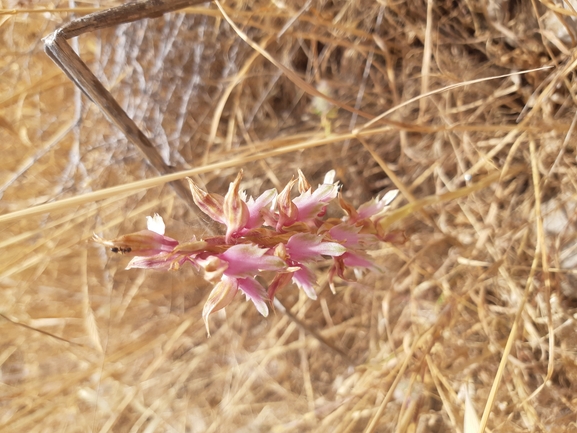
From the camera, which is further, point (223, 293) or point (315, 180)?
point (315, 180)

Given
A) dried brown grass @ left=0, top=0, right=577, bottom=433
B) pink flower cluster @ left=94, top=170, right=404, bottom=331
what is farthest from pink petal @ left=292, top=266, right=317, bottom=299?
dried brown grass @ left=0, top=0, right=577, bottom=433

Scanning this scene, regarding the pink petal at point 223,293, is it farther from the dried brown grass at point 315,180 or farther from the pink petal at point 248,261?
the dried brown grass at point 315,180

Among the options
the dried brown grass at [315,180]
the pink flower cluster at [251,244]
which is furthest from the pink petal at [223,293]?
the dried brown grass at [315,180]

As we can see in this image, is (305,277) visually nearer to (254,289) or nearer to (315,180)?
(254,289)

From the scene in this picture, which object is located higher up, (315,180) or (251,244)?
(251,244)

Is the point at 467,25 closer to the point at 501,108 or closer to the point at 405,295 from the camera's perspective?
the point at 501,108

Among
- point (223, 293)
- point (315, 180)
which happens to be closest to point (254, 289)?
point (223, 293)

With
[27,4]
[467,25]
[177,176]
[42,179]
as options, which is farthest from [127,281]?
[467,25]

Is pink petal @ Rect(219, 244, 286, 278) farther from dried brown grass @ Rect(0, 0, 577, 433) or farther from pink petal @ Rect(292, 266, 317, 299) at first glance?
dried brown grass @ Rect(0, 0, 577, 433)
